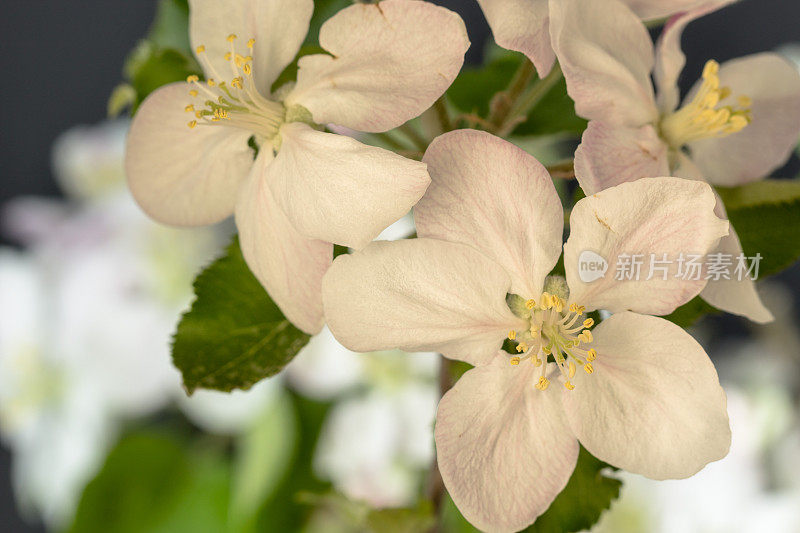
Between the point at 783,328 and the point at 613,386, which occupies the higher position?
the point at 613,386

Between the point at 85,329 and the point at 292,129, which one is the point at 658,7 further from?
the point at 85,329

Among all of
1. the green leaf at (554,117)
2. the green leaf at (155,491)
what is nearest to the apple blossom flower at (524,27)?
the green leaf at (554,117)

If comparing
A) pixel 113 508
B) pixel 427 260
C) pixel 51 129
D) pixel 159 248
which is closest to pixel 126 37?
pixel 51 129

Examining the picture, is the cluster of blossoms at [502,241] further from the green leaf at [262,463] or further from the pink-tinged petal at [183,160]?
the green leaf at [262,463]

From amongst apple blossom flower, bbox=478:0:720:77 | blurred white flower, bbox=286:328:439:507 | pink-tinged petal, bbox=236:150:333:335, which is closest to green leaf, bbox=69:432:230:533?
blurred white flower, bbox=286:328:439:507

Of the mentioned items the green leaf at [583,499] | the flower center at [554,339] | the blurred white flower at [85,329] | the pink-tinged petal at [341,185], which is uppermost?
the pink-tinged petal at [341,185]

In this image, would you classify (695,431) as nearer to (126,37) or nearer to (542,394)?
(542,394)
